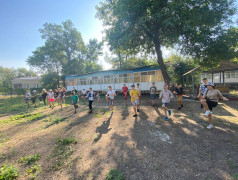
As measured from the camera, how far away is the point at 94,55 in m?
37.2

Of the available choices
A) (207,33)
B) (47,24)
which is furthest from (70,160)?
(47,24)

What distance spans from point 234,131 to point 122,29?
11363 millimetres

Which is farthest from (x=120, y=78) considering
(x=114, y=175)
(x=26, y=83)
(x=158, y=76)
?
(x=26, y=83)

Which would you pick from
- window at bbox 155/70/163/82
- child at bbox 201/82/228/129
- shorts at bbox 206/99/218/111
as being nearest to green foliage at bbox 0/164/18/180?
child at bbox 201/82/228/129

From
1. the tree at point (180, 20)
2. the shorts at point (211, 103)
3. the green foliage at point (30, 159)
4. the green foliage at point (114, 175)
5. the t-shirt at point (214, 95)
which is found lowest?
the green foliage at point (30, 159)

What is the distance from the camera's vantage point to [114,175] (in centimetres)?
254

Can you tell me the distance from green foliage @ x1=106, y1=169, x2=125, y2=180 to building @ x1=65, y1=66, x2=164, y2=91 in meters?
13.0

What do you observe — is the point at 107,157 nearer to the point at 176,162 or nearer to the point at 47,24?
the point at 176,162

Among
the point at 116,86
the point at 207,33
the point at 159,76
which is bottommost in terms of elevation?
the point at 116,86

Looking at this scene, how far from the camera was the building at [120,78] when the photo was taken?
1479 centimetres

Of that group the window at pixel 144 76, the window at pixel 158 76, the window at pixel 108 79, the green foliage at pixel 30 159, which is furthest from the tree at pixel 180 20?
the green foliage at pixel 30 159

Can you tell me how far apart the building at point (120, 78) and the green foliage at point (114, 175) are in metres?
13.0

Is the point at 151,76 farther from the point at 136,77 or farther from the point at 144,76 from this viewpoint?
the point at 136,77

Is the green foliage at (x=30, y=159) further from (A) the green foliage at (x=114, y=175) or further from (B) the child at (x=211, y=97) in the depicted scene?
(B) the child at (x=211, y=97)
